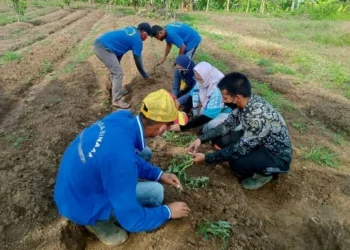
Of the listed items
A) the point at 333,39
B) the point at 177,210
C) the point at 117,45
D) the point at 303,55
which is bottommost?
the point at 333,39

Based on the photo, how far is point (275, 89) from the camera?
749 cm

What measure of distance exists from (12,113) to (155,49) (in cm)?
569

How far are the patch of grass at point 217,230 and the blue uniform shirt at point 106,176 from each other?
0.65m

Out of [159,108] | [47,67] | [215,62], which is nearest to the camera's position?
[159,108]

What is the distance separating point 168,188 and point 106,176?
1.48 m

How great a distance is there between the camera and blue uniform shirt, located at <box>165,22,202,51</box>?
6266 mm

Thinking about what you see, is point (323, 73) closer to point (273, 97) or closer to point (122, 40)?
point (273, 97)

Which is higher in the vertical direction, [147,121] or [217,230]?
[147,121]

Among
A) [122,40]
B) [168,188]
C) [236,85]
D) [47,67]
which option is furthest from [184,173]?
[47,67]

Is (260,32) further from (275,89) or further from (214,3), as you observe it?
(214,3)

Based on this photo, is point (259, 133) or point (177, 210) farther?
point (259, 133)

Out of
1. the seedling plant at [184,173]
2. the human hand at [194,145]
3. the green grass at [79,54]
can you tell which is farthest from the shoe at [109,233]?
the green grass at [79,54]

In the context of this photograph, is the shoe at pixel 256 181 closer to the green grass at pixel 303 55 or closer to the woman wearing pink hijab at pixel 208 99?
the woman wearing pink hijab at pixel 208 99

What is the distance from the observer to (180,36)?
6574 mm
